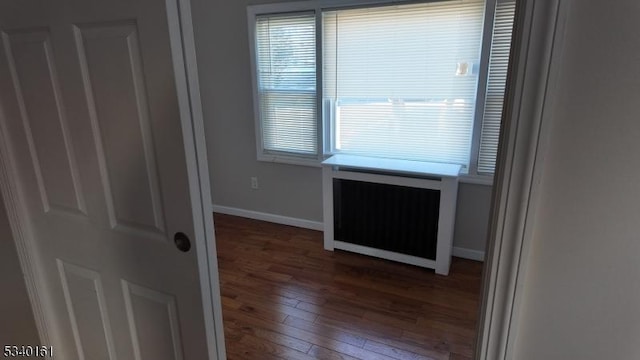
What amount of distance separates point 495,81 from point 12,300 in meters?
2.91

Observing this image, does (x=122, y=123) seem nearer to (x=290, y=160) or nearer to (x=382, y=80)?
(x=382, y=80)

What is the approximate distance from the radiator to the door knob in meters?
1.84

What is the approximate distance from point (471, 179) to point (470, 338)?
117 centimetres

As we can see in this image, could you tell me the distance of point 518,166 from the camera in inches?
29.4

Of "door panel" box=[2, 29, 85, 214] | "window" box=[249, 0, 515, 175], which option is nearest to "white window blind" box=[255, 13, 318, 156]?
"window" box=[249, 0, 515, 175]

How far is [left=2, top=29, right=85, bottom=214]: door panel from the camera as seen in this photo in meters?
1.08

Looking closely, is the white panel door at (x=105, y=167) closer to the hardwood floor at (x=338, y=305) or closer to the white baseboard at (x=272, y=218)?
the hardwood floor at (x=338, y=305)

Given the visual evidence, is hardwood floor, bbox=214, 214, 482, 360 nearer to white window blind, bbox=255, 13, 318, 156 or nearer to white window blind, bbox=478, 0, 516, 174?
white window blind, bbox=478, 0, 516, 174

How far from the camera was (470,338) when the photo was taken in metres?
2.02

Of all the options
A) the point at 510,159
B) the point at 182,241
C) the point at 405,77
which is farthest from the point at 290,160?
the point at 510,159

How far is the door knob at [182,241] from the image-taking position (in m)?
1.04

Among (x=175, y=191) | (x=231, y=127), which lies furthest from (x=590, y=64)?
(x=231, y=127)

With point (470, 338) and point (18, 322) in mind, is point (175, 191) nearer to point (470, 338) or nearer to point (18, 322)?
point (18, 322)

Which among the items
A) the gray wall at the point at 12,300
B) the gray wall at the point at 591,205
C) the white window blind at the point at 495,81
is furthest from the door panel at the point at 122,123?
the white window blind at the point at 495,81
